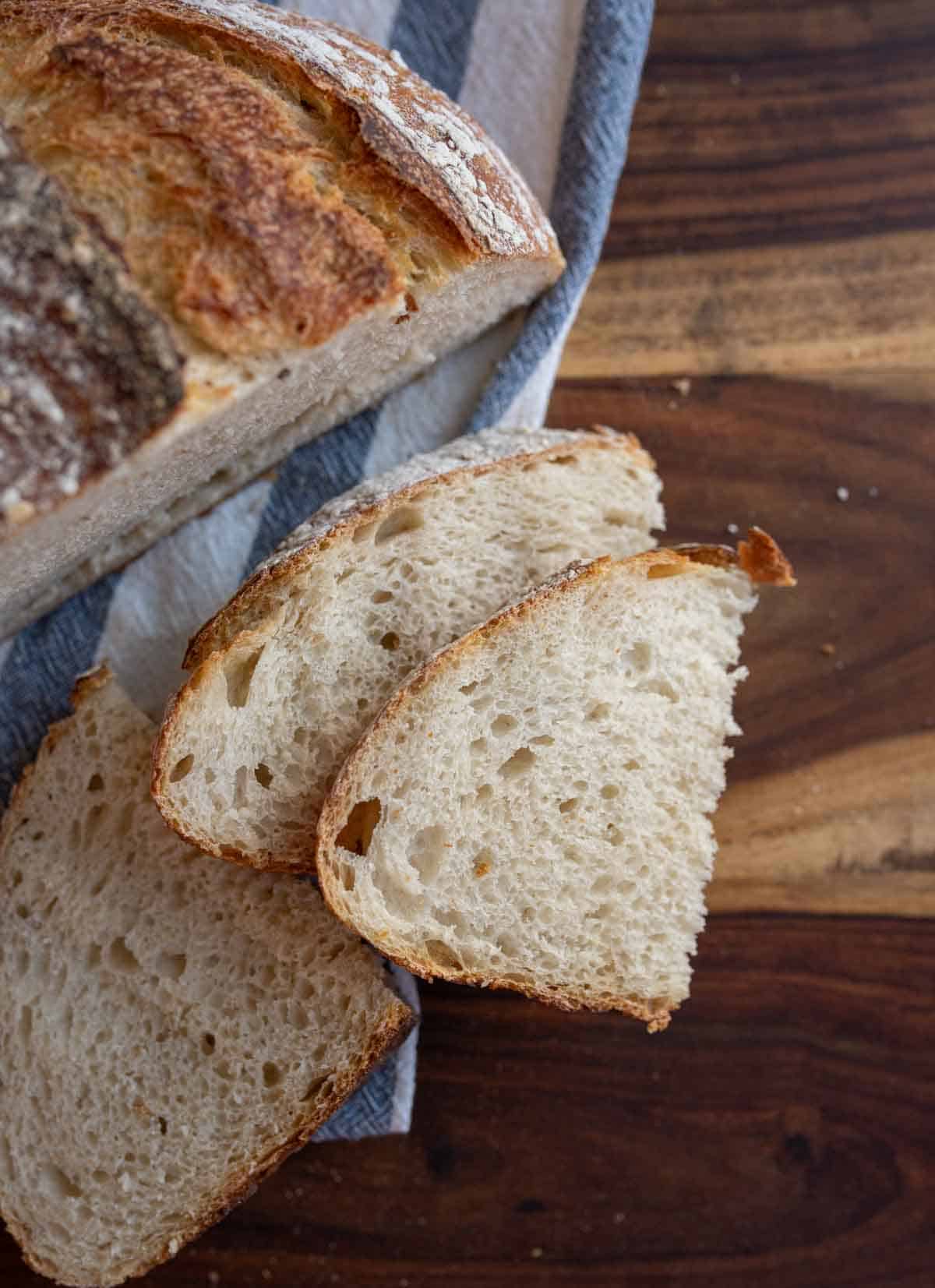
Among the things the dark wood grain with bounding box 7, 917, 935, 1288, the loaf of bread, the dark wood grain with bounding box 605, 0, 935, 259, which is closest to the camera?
the loaf of bread

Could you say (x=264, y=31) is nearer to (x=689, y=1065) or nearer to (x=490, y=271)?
(x=490, y=271)

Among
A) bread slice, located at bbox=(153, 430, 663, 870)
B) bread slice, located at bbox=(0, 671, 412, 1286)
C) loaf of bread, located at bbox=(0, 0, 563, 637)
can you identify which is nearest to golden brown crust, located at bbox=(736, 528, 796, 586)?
bread slice, located at bbox=(153, 430, 663, 870)

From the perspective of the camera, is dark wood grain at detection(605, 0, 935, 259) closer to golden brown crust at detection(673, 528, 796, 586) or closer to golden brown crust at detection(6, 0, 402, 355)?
golden brown crust at detection(673, 528, 796, 586)

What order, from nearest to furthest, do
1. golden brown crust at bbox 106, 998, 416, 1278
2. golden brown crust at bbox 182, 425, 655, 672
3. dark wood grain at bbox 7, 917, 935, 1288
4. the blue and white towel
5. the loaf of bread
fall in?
1. the loaf of bread
2. golden brown crust at bbox 182, 425, 655, 672
3. golden brown crust at bbox 106, 998, 416, 1278
4. the blue and white towel
5. dark wood grain at bbox 7, 917, 935, 1288

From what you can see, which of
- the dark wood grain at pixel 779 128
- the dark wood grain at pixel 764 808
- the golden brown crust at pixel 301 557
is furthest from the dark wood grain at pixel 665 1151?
the dark wood grain at pixel 779 128

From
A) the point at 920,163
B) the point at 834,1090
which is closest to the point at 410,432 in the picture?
the point at 920,163

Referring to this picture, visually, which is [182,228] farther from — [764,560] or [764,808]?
[764,808]

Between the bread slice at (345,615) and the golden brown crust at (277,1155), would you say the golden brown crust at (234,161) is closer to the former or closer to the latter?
the bread slice at (345,615)
